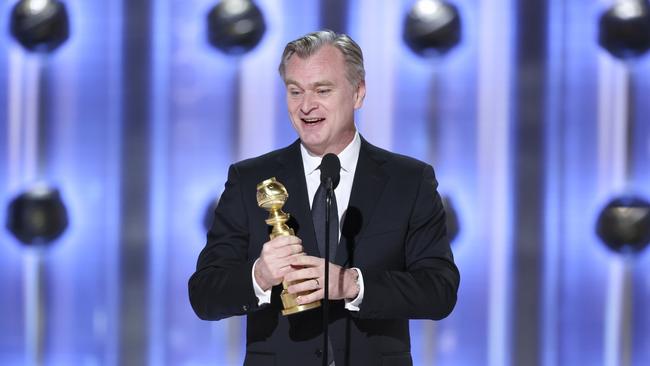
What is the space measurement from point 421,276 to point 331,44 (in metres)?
0.47

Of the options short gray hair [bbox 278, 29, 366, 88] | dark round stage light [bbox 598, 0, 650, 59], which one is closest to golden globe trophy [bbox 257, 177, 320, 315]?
short gray hair [bbox 278, 29, 366, 88]

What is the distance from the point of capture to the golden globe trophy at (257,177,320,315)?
59.9 inches

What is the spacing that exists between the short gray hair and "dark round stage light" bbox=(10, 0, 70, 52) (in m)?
1.15

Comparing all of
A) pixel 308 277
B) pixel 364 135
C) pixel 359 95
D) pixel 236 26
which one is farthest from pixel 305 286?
pixel 236 26

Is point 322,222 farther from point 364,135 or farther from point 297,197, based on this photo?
point 364,135

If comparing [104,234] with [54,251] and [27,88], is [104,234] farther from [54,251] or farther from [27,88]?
[27,88]

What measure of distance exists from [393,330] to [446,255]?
6.8 inches

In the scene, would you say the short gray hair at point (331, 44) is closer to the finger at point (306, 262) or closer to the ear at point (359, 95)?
the ear at point (359, 95)

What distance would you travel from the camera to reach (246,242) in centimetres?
180

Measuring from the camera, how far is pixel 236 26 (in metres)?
2.67

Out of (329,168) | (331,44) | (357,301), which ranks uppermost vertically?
(331,44)

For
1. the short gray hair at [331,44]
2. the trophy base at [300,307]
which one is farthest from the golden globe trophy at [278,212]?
the short gray hair at [331,44]

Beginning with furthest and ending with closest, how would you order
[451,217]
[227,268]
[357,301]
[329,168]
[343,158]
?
1. [451,217]
2. [343,158]
3. [227,268]
4. [357,301]
5. [329,168]

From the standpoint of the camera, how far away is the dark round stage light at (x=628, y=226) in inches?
105
